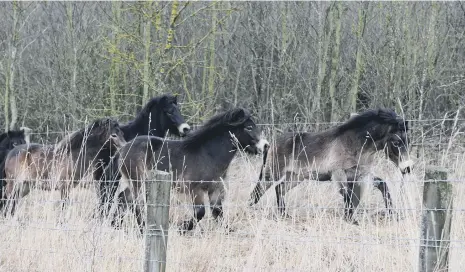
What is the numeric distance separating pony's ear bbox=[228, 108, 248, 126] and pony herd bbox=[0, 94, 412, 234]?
0.01 metres

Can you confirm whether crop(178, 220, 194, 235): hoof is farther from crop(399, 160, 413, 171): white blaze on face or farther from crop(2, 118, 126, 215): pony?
crop(399, 160, 413, 171): white blaze on face

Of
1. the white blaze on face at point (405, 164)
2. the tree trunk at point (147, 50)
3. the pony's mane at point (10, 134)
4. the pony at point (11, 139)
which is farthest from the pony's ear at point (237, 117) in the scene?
the tree trunk at point (147, 50)

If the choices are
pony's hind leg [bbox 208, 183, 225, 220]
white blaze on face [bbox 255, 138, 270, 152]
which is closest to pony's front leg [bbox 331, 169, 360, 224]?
white blaze on face [bbox 255, 138, 270, 152]

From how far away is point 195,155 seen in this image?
400 inches

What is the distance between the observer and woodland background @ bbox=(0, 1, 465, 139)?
16344 millimetres

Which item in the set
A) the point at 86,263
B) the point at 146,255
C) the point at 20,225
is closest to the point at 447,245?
the point at 146,255

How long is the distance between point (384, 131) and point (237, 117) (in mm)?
2165

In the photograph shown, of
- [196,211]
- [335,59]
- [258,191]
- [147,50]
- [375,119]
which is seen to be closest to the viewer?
[196,211]

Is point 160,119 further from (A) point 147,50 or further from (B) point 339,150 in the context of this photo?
(B) point 339,150

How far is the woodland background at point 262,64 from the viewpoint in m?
16.3

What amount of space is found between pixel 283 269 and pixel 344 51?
13.3m

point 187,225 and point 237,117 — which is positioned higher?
point 237,117

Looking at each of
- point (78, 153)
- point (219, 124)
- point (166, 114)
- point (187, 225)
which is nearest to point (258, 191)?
point (219, 124)

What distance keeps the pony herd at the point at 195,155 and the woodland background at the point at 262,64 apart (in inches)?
143
